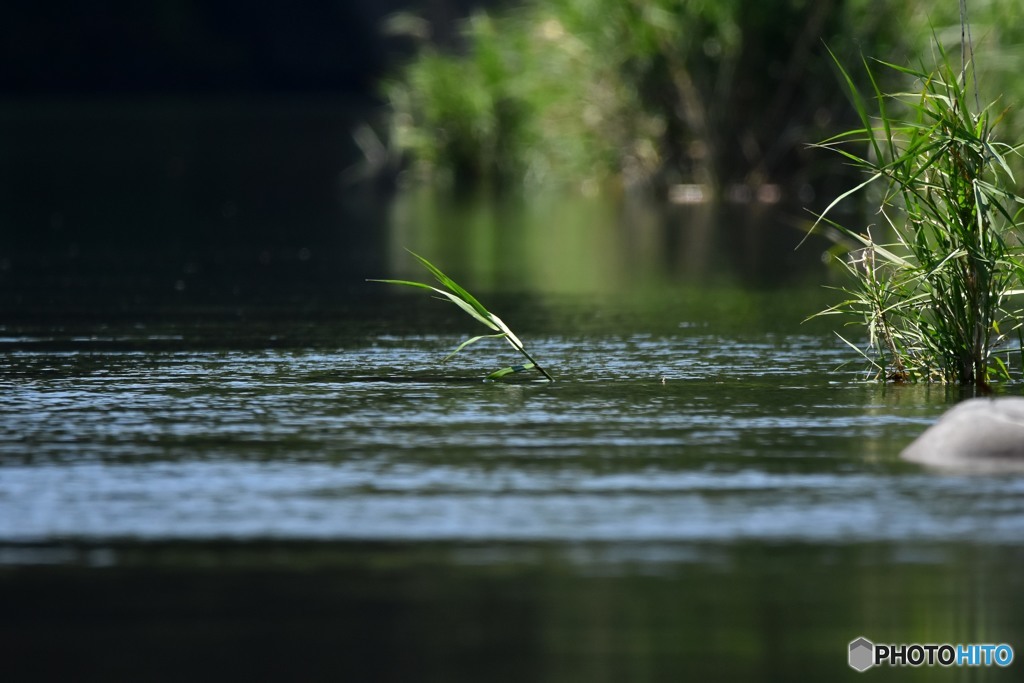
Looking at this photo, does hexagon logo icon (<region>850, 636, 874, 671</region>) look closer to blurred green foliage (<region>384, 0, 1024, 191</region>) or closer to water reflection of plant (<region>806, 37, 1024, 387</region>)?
water reflection of plant (<region>806, 37, 1024, 387</region>)

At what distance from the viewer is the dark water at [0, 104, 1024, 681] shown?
3760 mm

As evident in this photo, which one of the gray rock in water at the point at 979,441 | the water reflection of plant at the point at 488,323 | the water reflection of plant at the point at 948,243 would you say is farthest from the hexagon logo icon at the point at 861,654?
the water reflection of plant at the point at 488,323

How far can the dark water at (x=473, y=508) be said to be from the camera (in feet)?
12.3

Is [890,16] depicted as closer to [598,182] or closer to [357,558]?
[598,182]

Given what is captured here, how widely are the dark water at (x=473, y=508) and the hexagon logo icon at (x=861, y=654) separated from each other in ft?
0.09

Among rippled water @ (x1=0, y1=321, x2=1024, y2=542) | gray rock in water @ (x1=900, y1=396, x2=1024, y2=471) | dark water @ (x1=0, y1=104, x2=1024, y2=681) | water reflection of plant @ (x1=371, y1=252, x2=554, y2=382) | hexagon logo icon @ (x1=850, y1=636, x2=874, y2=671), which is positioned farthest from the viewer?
water reflection of plant @ (x1=371, y1=252, x2=554, y2=382)

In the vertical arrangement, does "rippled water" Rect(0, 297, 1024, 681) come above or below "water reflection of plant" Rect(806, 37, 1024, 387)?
below

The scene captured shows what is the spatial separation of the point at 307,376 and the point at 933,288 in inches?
80.7

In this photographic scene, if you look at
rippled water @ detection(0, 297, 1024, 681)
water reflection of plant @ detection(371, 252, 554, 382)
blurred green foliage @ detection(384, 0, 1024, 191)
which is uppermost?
blurred green foliage @ detection(384, 0, 1024, 191)

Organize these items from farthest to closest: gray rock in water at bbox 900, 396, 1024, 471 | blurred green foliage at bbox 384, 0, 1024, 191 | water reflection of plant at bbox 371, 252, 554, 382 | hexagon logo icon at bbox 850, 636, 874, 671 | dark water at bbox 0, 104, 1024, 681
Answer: blurred green foliage at bbox 384, 0, 1024, 191
water reflection of plant at bbox 371, 252, 554, 382
gray rock in water at bbox 900, 396, 1024, 471
dark water at bbox 0, 104, 1024, 681
hexagon logo icon at bbox 850, 636, 874, 671

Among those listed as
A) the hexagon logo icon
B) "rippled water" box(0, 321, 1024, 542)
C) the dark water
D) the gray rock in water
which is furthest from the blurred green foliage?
the hexagon logo icon

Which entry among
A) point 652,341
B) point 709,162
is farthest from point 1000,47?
point 652,341

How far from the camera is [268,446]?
5.59 m

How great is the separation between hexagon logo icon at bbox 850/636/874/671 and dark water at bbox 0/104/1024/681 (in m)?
0.03
